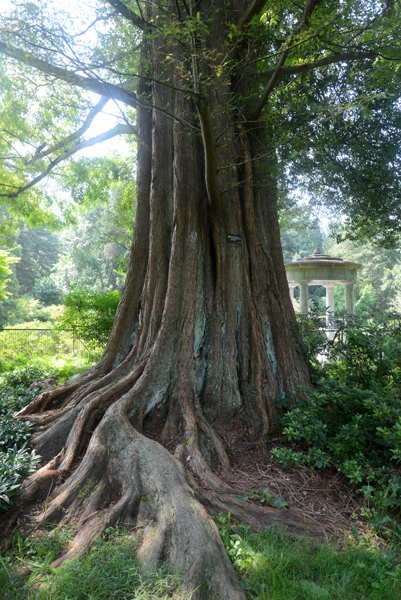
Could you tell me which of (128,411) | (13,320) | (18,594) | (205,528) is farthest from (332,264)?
(13,320)

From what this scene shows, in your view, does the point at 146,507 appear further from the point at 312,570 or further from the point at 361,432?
the point at 361,432

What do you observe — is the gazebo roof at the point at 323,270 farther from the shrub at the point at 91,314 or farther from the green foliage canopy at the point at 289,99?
the shrub at the point at 91,314

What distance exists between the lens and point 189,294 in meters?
4.42

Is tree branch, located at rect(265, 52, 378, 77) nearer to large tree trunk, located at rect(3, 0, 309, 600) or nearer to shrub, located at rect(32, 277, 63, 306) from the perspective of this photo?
large tree trunk, located at rect(3, 0, 309, 600)

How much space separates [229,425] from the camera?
394cm

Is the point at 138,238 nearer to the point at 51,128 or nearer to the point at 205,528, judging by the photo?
the point at 205,528

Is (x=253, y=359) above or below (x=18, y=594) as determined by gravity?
above

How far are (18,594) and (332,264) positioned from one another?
1190 cm

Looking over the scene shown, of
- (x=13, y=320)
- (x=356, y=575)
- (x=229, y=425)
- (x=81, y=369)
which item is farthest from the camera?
(x=13, y=320)

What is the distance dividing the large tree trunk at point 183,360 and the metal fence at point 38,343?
711 cm

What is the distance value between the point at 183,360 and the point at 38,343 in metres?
10.1

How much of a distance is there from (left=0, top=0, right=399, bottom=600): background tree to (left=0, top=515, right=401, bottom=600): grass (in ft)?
0.46

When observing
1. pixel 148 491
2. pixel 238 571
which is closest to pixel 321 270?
pixel 148 491

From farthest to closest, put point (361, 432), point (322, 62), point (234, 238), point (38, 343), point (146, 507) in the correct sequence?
point (38, 343) → point (322, 62) → point (234, 238) → point (361, 432) → point (146, 507)
